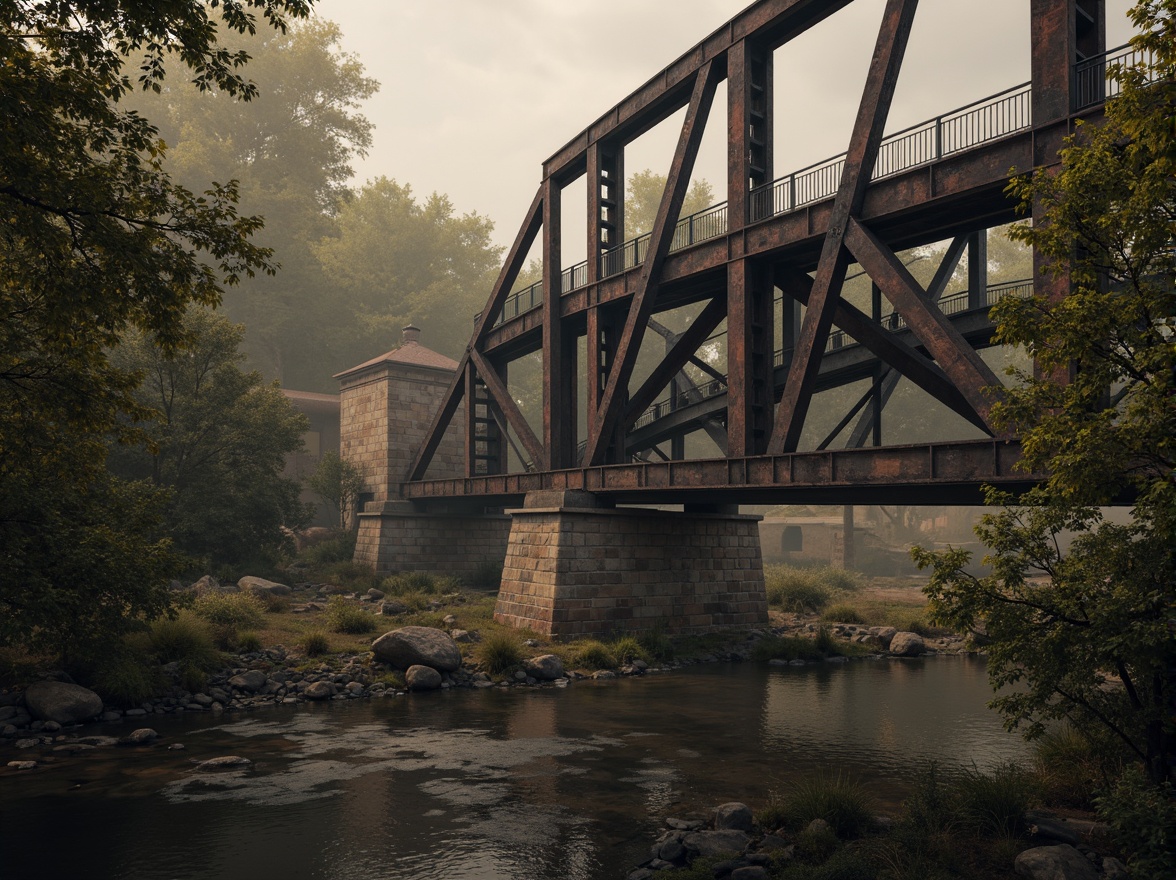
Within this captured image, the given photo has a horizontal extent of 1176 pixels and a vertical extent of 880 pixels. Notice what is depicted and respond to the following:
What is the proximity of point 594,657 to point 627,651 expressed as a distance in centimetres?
105

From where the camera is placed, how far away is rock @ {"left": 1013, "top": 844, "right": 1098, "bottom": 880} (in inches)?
286

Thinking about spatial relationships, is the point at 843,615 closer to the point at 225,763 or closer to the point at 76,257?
the point at 225,763

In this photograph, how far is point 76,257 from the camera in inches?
438

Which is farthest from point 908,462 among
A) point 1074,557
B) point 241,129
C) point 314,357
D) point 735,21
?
point 241,129

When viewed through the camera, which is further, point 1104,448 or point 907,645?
point 907,645

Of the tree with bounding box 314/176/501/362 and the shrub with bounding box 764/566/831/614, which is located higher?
the tree with bounding box 314/176/501/362

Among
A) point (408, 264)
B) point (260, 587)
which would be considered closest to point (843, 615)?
point (260, 587)

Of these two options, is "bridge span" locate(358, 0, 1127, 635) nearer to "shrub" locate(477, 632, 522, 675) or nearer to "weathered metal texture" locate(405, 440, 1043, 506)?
"weathered metal texture" locate(405, 440, 1043, 506)

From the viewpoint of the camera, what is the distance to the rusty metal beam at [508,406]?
83.5ft

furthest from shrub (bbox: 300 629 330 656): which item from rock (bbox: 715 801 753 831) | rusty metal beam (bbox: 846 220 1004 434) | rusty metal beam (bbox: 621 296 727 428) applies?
rusty metal beam (bbox: 846 220 1004 434)

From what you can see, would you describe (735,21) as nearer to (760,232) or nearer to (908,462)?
(760,232)

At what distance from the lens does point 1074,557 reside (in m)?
8.25

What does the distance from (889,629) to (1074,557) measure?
1706 centimetres

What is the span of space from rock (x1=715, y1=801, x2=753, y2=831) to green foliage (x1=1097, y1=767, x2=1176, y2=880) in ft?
10.9
